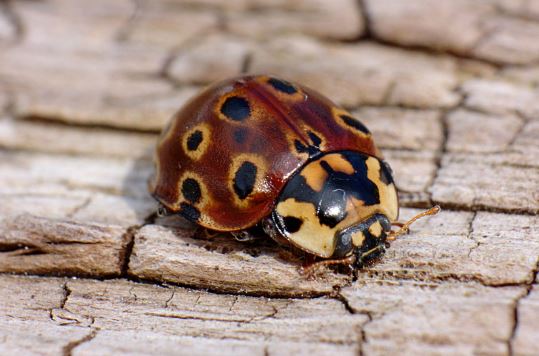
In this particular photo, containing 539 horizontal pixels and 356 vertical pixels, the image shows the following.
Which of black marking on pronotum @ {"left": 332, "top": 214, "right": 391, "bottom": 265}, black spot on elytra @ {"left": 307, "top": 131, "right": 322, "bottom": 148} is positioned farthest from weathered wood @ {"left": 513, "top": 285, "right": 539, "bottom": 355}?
black spot on elytra @ {"left": 307, "top": 131, "right": 322, "bottom": 148}

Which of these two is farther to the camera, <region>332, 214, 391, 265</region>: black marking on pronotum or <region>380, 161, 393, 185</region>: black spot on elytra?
<region>380, 161, 393, 185</region>: black spot on elytra

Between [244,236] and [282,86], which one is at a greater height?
[282,86]

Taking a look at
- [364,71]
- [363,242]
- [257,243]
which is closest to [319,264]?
[363,242]

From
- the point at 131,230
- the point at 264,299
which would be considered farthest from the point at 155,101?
the point at 264,299

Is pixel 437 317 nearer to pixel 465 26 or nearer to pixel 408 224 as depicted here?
pixel 408 224

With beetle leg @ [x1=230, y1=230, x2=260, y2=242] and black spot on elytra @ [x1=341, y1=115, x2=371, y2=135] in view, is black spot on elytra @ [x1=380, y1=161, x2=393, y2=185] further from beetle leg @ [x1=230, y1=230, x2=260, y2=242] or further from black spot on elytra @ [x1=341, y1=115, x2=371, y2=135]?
beetle leg @ [x1=230, y1=230, x2=260, y2=242]

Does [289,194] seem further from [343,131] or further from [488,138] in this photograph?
[488,138]

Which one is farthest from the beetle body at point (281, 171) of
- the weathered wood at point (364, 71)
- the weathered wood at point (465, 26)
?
the weathered wood at point (465, 26)
